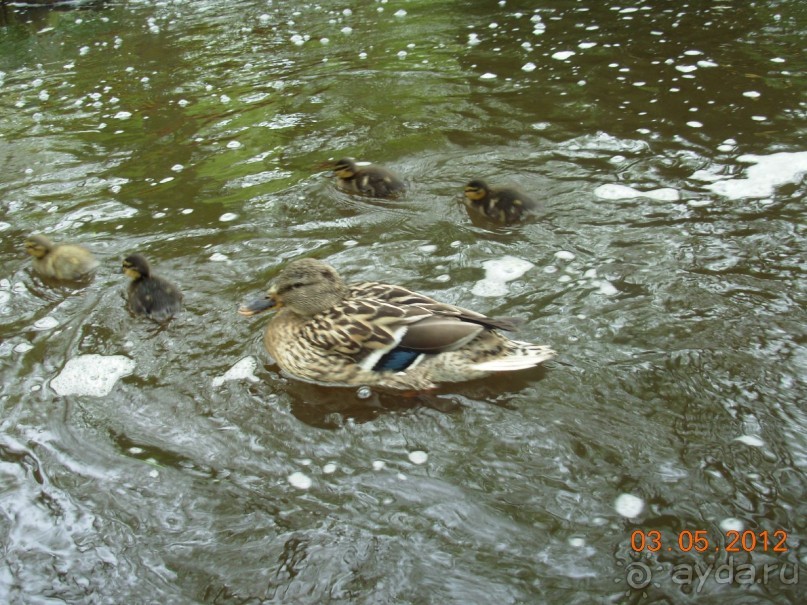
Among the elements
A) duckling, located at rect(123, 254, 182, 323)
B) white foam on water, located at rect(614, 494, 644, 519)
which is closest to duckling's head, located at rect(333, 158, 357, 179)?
duckling, located at rect(123, 254, 182, 323)

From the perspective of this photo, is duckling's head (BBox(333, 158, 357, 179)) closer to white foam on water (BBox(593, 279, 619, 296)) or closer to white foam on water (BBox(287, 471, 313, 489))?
white foam on water (BBox(593, 279, 619, 296))

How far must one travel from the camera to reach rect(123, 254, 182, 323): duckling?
414 cm

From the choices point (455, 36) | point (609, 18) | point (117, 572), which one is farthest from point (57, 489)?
point (609, 18)

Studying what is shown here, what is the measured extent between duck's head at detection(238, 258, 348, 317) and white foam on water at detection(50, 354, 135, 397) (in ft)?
2.50

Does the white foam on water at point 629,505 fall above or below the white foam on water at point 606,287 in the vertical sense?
above

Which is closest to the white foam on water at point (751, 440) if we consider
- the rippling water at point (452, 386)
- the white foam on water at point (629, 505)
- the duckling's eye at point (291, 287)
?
the rippling water at point (452, 386)

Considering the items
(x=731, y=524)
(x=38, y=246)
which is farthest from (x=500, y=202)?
(x=38, y=246)

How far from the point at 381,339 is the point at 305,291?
59 centimetres

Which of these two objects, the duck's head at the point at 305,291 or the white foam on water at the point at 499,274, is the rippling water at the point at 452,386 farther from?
the duck's head at the point at 305,291

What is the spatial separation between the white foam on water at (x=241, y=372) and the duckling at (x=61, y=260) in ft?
5.39

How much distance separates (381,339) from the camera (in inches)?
136

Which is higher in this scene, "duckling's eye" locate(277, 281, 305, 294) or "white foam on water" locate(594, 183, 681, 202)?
"duckling's eye" locate(277, 281, 305, 294)

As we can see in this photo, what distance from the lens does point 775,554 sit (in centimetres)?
246

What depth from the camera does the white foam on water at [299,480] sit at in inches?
118
